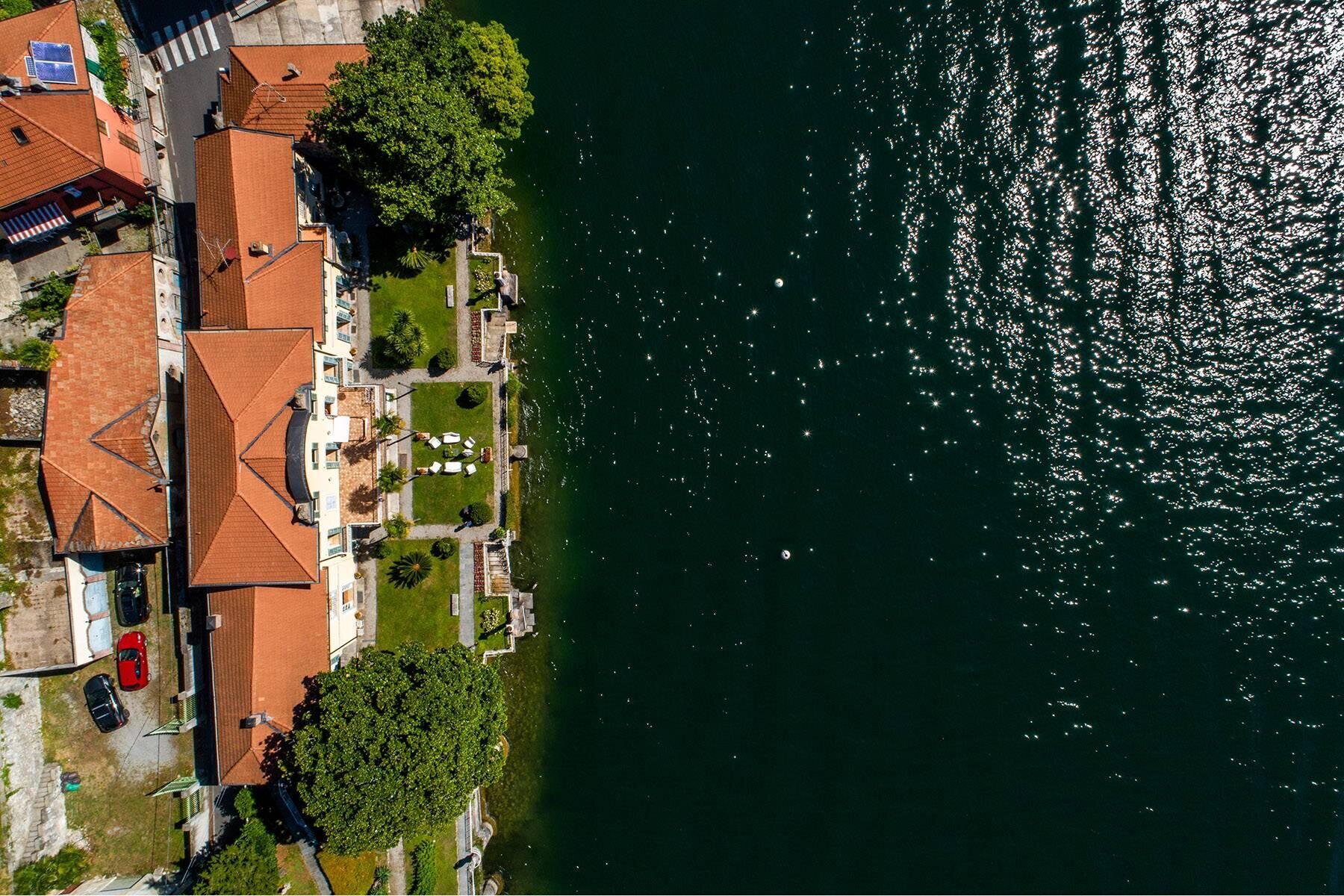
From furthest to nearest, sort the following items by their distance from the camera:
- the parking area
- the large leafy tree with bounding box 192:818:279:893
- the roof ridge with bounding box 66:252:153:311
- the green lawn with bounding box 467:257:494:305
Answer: the green lawn with bounding box 467:257:494:305, the parking area, the roof ridge with bounding box 66:252:153:311, the large leafy tree with bounding box 192:818:279:893

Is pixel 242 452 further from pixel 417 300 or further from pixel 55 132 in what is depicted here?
pixel 55 132

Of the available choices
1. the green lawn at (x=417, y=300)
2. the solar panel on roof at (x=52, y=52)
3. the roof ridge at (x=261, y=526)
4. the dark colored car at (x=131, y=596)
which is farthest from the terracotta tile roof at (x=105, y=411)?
the green lawn at (x=417, y=300)

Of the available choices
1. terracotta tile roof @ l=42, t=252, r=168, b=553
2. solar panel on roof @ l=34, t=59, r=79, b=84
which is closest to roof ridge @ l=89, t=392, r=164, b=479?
terracotta tile roof @ l=42, t=252, r=168, b=553

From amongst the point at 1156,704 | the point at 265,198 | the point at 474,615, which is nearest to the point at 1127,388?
the point at 1156,704

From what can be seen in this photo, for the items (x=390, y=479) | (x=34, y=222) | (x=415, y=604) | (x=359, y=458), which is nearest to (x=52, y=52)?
(x=34, y=222)

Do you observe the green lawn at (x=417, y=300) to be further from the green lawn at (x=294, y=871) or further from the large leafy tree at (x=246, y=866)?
the green lawn at (x=294, y=871)

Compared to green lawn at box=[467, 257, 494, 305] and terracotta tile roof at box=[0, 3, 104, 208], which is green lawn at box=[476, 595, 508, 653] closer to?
green lawn at box=[467, 257, 494, 305]

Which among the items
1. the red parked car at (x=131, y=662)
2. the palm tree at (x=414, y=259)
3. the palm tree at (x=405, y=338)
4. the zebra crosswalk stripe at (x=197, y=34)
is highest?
the zebra crosswalk stripe at (x=197, y=34)
